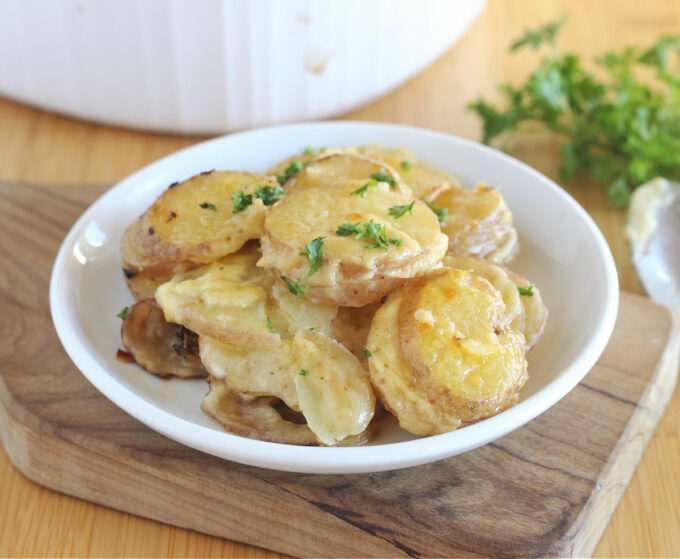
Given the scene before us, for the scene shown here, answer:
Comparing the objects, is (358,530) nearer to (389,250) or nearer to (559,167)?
(389,250)

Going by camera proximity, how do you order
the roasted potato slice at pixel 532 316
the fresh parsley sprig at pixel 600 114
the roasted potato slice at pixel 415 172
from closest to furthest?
1. the roasted potato slice at pixel 532 316
2. the roasted potato slice at pixel 415 172
3. the fresh parsley sprig at pixel 600 114

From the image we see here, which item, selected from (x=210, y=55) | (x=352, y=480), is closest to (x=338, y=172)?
(x=352, y=480)

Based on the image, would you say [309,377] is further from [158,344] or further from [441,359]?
[158,344]

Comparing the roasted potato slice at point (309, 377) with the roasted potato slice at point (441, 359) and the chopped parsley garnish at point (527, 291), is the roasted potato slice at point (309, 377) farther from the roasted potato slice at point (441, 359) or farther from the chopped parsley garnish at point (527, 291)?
the chopped parsley garnish at point (527, 291)

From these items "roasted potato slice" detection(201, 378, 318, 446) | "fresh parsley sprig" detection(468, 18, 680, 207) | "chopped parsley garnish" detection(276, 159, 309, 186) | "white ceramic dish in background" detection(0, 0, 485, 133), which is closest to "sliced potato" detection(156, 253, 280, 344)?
"roasted potato slice" detection(201, 378, 318, 446)

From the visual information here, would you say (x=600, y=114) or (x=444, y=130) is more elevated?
(x=600, y=114)

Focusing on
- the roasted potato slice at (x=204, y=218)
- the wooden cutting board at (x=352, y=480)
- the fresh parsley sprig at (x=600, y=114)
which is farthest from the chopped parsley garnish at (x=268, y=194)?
the fresh parsley sprig at (x=600, y=114)

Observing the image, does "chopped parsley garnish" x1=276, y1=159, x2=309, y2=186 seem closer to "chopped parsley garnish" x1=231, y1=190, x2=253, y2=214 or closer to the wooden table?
"chopped parsley garnish" x1=231, y1=190, x2=253, y2=214
